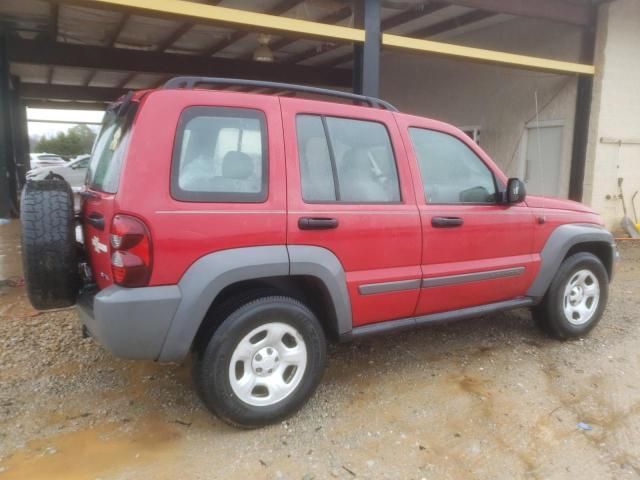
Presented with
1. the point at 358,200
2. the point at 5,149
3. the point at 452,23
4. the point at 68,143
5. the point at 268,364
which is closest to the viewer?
the point at 268,364

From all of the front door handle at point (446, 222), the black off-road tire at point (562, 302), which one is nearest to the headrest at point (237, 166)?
the front door handle at point (446, 222)

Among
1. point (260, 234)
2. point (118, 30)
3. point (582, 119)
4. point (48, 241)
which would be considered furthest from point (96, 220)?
point (582, 119)

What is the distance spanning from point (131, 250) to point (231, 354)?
0.76m

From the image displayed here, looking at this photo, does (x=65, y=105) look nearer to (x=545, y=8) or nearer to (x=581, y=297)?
Result: (x=545, y=8)

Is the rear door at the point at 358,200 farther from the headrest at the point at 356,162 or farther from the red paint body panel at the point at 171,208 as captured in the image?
the red paint body panel at the point at 171,208

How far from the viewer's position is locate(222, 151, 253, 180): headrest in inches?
104

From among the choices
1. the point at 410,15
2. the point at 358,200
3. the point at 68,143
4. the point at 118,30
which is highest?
the point at 410,15

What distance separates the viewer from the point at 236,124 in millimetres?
2693

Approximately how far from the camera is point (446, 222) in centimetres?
325

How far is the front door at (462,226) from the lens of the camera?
327 cm

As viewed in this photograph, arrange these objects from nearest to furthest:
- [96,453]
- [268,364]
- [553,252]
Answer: [96,453]
[268,364]
[553,252]

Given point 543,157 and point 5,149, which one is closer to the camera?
point 543,157

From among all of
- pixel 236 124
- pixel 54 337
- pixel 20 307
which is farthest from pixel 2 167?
pixel 236 124

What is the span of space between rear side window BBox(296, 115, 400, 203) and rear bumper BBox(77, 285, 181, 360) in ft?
3.18
